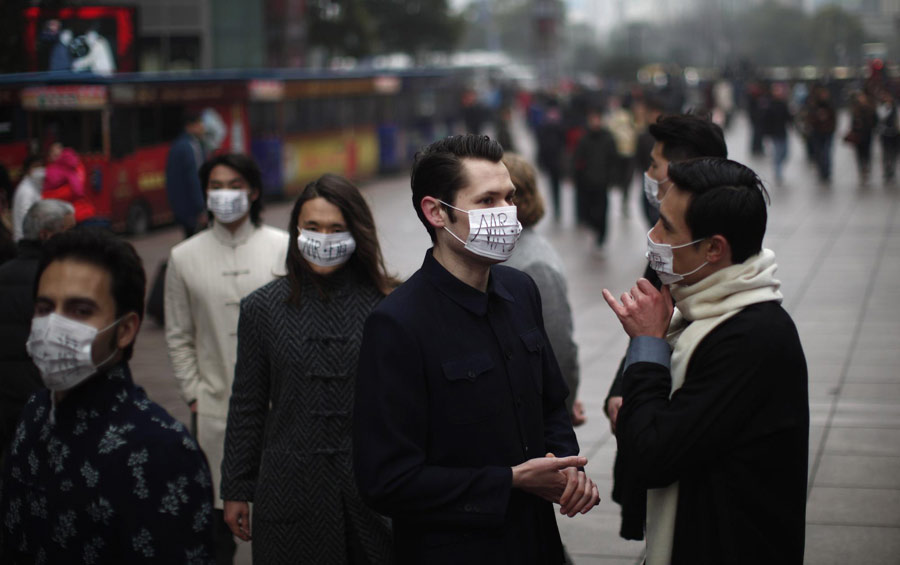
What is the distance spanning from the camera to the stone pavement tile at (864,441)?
6781 mm

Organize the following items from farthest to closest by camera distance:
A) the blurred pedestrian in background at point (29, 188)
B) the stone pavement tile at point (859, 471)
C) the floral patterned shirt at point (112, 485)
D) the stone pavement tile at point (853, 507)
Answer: the blurred pedestrian in background at point (29, 188), the stone pavement tile at point (859, 471), the stone pavement tile at point (853, 507), the floral patterned shirt at point (112, 485)

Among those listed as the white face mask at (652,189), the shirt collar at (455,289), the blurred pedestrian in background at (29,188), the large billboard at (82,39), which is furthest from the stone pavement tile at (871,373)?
the large billboard at (82,39)

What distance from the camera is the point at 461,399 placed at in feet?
9.44

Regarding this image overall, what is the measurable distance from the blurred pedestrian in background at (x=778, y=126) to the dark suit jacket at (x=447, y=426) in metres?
20.8

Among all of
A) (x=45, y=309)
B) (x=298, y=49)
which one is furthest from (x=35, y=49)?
(x=298, y=49)

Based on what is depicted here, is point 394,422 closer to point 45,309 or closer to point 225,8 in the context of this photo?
point 45,309

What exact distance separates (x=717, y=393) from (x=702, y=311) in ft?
0.81

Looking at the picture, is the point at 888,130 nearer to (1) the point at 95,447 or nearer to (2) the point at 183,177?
(2) the point at 183,177

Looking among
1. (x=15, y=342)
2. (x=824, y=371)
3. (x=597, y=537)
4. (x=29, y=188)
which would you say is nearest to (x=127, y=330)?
(x=15, y=342)

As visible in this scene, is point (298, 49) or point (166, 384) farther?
point (298, 49)

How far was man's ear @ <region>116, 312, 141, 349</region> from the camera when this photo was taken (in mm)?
2812

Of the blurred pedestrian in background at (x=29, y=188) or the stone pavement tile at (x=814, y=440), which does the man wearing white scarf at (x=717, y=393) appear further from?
the blurred pedestrian in background at (x=29, y=188)

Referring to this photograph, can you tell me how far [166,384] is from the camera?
29.6 ft

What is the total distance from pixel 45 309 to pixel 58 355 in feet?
0.63
